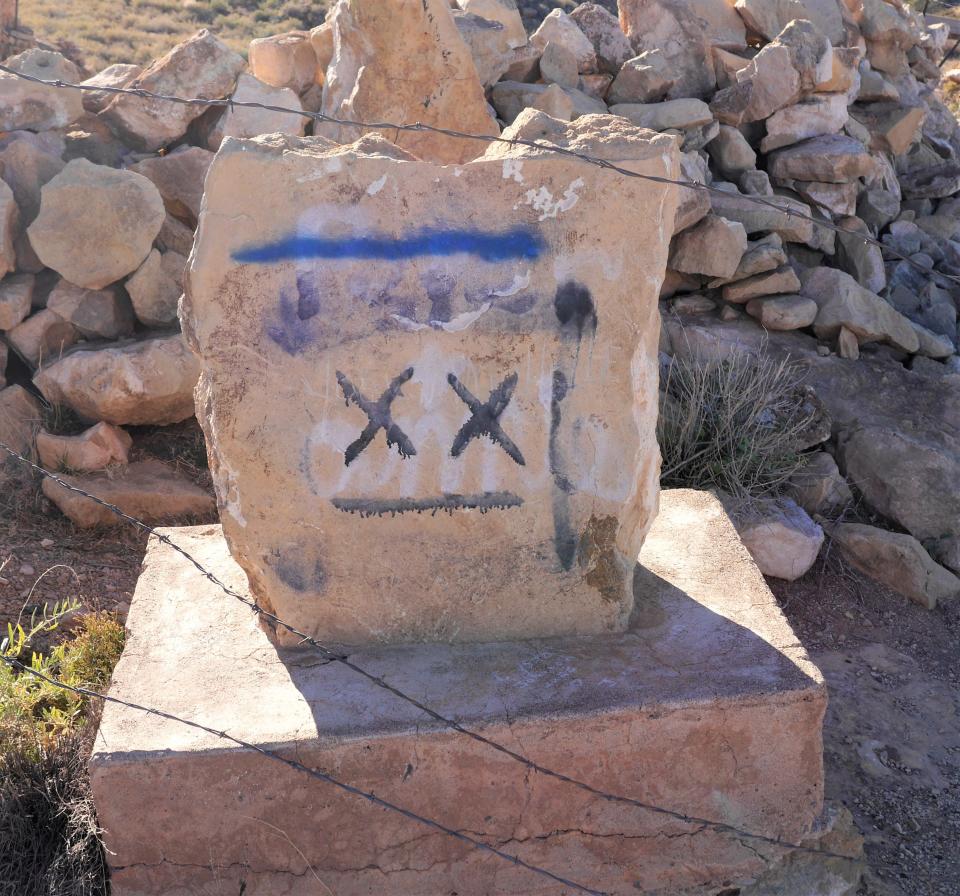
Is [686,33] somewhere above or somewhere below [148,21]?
above

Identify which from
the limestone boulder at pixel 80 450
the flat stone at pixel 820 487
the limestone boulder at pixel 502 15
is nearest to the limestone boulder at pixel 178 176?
the limestone boulder at pixel 80 450

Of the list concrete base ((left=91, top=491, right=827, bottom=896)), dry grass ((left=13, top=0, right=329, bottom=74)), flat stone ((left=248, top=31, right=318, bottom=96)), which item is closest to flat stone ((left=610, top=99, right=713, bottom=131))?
flat stone ((left=248, top=31, right=318, bottom=96))

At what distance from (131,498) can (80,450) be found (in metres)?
0.29

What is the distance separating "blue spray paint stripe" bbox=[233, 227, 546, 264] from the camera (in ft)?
8.55

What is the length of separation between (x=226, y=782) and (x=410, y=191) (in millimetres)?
1401

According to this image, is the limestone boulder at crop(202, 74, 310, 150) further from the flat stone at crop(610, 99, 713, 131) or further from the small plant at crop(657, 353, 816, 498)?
the small plant at crop(657, 353, 816, 498)

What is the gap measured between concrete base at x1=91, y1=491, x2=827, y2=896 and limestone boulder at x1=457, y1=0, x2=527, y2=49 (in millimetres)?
3998

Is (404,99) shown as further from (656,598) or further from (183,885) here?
(183,885)

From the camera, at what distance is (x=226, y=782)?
8.07ft

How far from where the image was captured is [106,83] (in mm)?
5441

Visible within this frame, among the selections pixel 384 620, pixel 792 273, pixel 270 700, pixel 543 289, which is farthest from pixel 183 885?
pixel 792 273

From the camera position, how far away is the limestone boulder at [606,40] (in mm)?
6113

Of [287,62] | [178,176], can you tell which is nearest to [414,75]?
[287,62]

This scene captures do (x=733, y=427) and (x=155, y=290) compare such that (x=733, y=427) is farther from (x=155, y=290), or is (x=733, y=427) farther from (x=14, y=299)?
(x=14, y=299)
